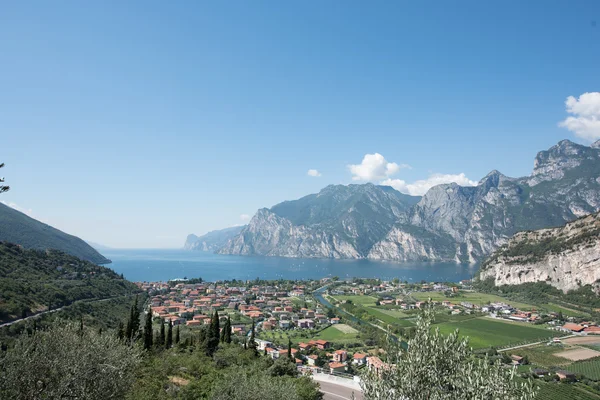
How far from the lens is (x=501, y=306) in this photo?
279 feet

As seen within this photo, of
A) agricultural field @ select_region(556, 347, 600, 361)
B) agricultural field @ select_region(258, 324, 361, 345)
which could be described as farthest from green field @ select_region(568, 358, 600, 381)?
agricultural field @ select_region(258, 324, 361, 345)

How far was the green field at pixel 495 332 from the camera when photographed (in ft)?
188

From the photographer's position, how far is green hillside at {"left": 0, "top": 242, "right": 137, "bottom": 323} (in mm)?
50316

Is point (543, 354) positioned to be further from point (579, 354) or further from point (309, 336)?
point (309, 336)

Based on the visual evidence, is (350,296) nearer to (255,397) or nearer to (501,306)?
(501,306)

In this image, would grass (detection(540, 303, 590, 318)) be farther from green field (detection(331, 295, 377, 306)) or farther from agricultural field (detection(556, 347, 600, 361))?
green field (detection(331, 295, 377, 306))

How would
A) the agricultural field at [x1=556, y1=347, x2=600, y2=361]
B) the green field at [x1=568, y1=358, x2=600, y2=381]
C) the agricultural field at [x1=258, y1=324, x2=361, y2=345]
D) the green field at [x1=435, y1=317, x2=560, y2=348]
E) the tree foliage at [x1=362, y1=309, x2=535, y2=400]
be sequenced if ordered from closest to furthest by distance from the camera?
the tree foliage at [x1=362, y1=309, x2=535, y2=400]
the green field at [x1=568, y1=358, x2=600, y2=381]
the agricultural field at [x1=556, y1=347, x2=600, y2=361]
the green field at [x1=435, y1=317, x2=560, y2=348]
the agricultural field at [x1=258, y1=324, x2=361, y2=345]

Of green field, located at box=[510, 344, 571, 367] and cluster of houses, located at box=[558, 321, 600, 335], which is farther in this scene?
cluster of houses, located at box=[558, 321, 600, 335]

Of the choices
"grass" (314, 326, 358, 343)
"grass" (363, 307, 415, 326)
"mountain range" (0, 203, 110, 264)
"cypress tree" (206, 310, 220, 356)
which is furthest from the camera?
"mountain range" (0, 203, 110, 264)

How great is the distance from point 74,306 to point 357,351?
44205mm

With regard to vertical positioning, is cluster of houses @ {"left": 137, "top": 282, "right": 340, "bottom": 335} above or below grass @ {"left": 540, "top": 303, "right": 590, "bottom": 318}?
below

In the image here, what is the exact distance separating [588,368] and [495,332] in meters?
18.9

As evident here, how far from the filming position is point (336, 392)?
1068 inches

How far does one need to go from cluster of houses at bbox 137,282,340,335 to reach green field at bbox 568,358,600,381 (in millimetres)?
38867
